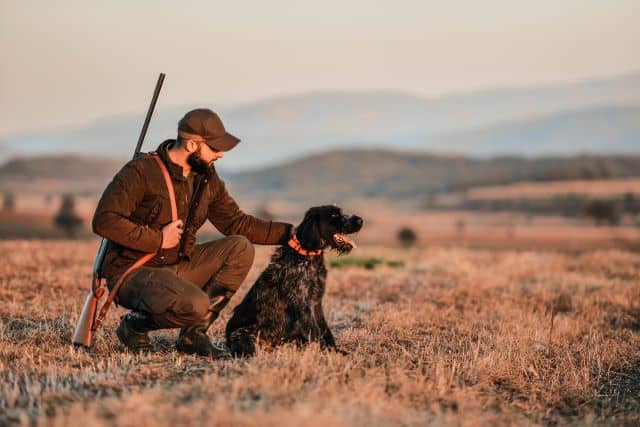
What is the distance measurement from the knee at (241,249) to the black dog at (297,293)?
1.25 feet

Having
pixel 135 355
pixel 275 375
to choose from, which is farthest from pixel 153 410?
pixel 135 355

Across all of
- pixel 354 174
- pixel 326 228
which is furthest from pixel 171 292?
pixel 354 174

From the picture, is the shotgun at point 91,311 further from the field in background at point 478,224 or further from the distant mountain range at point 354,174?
the distant mountain range at point 354,174

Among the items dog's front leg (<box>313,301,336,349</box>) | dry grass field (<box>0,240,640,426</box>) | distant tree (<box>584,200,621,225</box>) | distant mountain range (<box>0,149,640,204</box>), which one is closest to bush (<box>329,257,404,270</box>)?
dry grass field (<box>0,240,640,426</box>)

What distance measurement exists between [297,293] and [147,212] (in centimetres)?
140

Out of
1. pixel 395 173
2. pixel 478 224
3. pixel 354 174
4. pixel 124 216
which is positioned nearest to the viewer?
pixel 124 216

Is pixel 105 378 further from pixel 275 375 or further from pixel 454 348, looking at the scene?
pixel 454 348

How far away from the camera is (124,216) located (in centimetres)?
668

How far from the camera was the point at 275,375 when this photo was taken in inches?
227

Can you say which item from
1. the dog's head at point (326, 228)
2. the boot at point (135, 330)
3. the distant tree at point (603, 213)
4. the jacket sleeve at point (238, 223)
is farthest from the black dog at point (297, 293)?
the distant tree at point (603, 213)

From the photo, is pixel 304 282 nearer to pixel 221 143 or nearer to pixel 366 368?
pixel 366 368

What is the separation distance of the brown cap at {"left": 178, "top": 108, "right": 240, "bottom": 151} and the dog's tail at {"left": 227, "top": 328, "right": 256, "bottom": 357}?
5.05ft

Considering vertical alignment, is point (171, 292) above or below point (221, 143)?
below

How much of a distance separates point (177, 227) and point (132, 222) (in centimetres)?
38
